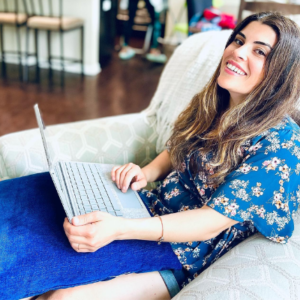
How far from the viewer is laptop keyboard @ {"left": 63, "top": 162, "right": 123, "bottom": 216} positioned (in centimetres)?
88

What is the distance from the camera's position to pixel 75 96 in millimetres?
3492

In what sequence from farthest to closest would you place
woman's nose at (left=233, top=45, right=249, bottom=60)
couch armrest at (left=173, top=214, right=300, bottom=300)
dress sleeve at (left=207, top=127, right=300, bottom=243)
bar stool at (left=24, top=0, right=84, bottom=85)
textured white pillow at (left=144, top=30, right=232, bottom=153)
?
1. bar stool at (left=24, top=0, right=84, bottom=85)
2. textured white pillow at (left=144, top=30, right=232, bottom=153)
3. woman's nose at (left=233, top=45, right=249, bottom=60)
4. dress sleeve at (left=207, top=127, right=300, bottom=243)
5. couch armrest at (left=173, top=214, right=300, bottom=300)

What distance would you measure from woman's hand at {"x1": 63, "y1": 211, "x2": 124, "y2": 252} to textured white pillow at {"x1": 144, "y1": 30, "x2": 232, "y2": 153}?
0.64 metres

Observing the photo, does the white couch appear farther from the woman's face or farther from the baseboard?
the baseboard

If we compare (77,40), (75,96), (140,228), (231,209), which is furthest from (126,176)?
(77,40)

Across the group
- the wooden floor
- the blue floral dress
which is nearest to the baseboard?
the wooden floor

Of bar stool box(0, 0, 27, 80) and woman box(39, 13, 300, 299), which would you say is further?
bar stool box(0, 0, 27, 80)

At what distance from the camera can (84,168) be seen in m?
1.06

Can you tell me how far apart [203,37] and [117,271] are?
3.34 ft

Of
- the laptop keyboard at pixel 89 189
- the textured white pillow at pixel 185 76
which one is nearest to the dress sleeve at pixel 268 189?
the laptop keyboard at pixel 89 189

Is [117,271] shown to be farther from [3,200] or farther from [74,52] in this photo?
[74,52]

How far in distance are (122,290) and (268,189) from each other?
429 mm

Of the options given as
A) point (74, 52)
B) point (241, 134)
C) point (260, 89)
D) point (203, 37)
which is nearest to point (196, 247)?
point (241, 134)

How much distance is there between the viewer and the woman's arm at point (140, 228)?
78cm
